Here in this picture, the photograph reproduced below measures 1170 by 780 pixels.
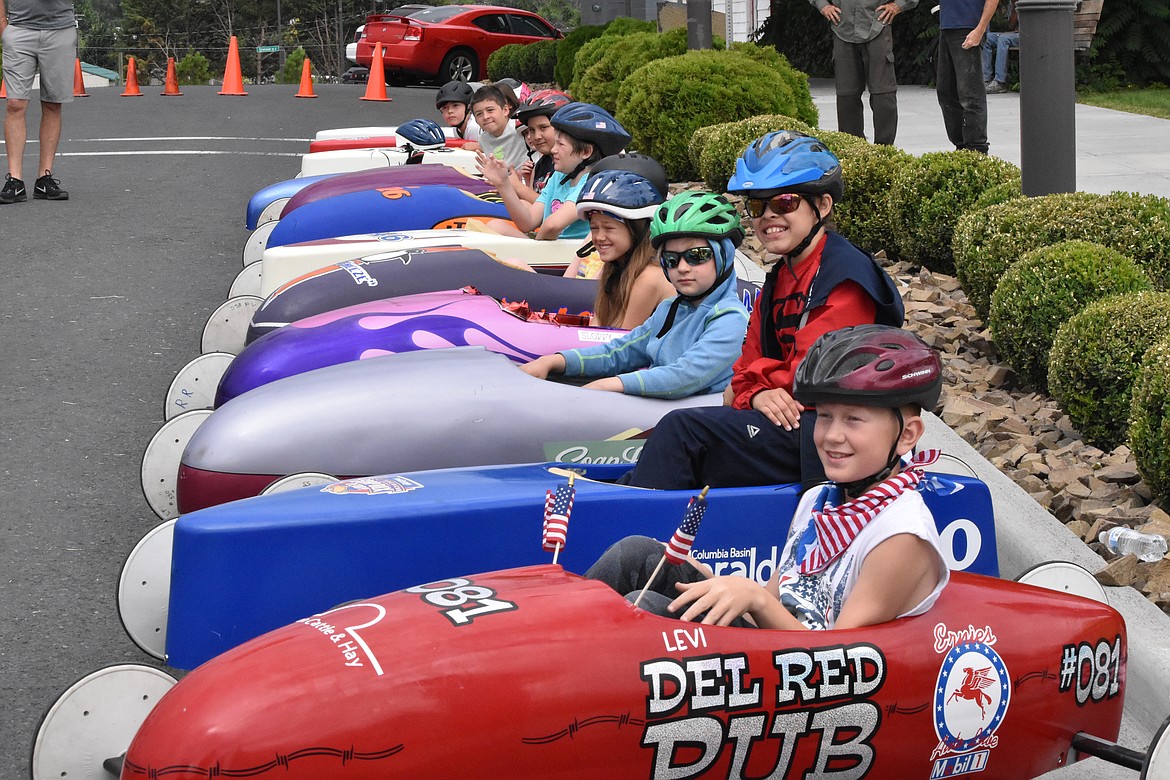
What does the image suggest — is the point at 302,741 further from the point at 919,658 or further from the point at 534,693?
the point at 919,658

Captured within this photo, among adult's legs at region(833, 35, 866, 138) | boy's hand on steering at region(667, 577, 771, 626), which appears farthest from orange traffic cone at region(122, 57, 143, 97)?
boy's hand on steering at region(667, 577, 771, 626)

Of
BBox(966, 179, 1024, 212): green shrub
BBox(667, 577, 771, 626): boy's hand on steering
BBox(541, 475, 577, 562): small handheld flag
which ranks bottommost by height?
BBox(667, 577, 771, 626): boy's hand on steering

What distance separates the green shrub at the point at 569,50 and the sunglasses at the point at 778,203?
1529 centimetres

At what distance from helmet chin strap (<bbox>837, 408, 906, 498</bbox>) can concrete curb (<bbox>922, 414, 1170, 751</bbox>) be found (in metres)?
1.15

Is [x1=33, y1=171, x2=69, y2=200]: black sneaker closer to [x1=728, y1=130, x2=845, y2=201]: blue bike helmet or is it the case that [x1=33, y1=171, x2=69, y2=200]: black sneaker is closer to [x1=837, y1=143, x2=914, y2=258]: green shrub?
[x1=837, y1=143, x2=914, y2=258]: green shrub

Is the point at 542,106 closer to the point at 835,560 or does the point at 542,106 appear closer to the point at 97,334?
the point at 97,334

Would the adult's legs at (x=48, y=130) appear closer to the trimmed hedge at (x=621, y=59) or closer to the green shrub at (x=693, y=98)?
the green shrub at (x=693, y=98)

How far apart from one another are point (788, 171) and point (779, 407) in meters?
0.75

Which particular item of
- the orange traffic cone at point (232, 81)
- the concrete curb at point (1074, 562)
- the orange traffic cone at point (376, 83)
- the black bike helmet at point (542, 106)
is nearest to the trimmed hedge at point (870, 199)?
the black bike helmet at point (542, 106)

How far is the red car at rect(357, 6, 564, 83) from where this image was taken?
1017 inches

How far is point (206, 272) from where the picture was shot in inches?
383

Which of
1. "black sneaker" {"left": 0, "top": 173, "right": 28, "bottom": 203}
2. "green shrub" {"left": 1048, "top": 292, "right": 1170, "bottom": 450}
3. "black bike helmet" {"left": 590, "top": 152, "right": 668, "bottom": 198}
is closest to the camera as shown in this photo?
"green shrub" {"left": 1048, "top": 292, "right": 1170, "bottom": 450}

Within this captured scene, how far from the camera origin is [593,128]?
23.2 feet

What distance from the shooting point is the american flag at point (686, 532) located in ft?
10.2
